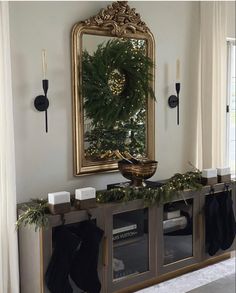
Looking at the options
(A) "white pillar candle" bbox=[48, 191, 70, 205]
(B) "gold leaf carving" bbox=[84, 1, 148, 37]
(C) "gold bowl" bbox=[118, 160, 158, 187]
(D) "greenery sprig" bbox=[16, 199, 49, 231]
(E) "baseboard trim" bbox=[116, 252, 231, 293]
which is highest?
(B) "gold leaf carving" bbox=[84, 1, 148, 37]

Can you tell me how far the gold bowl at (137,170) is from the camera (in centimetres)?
312

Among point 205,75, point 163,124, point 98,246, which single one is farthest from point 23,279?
point 205,75

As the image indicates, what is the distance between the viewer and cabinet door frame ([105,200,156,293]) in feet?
9.49

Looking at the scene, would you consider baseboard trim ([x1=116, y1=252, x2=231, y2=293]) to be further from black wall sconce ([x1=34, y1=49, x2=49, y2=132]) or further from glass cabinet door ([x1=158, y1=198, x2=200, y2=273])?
black wall sconce ([x1=34, y1=49, x2=49, y2=132])

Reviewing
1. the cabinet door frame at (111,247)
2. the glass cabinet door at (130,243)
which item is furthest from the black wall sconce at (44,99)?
the glass cabinet door at (130,243)

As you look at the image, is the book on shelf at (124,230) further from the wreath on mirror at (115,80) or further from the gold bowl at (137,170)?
the wreath on mirror at (115,80)

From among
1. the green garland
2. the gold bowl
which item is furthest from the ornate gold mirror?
the green garland

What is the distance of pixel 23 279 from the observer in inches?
112

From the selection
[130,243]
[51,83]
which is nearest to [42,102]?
[51,83]

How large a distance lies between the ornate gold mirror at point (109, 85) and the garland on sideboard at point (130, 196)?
353mm

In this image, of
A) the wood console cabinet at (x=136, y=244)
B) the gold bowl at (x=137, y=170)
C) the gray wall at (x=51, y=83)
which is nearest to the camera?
the wood console cabinet at (x=136, y=244)

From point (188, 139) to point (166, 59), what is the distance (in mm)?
762

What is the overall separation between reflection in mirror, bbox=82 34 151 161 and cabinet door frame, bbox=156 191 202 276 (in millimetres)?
562

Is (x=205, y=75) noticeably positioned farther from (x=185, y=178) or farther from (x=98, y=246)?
(x=98, y=246)
